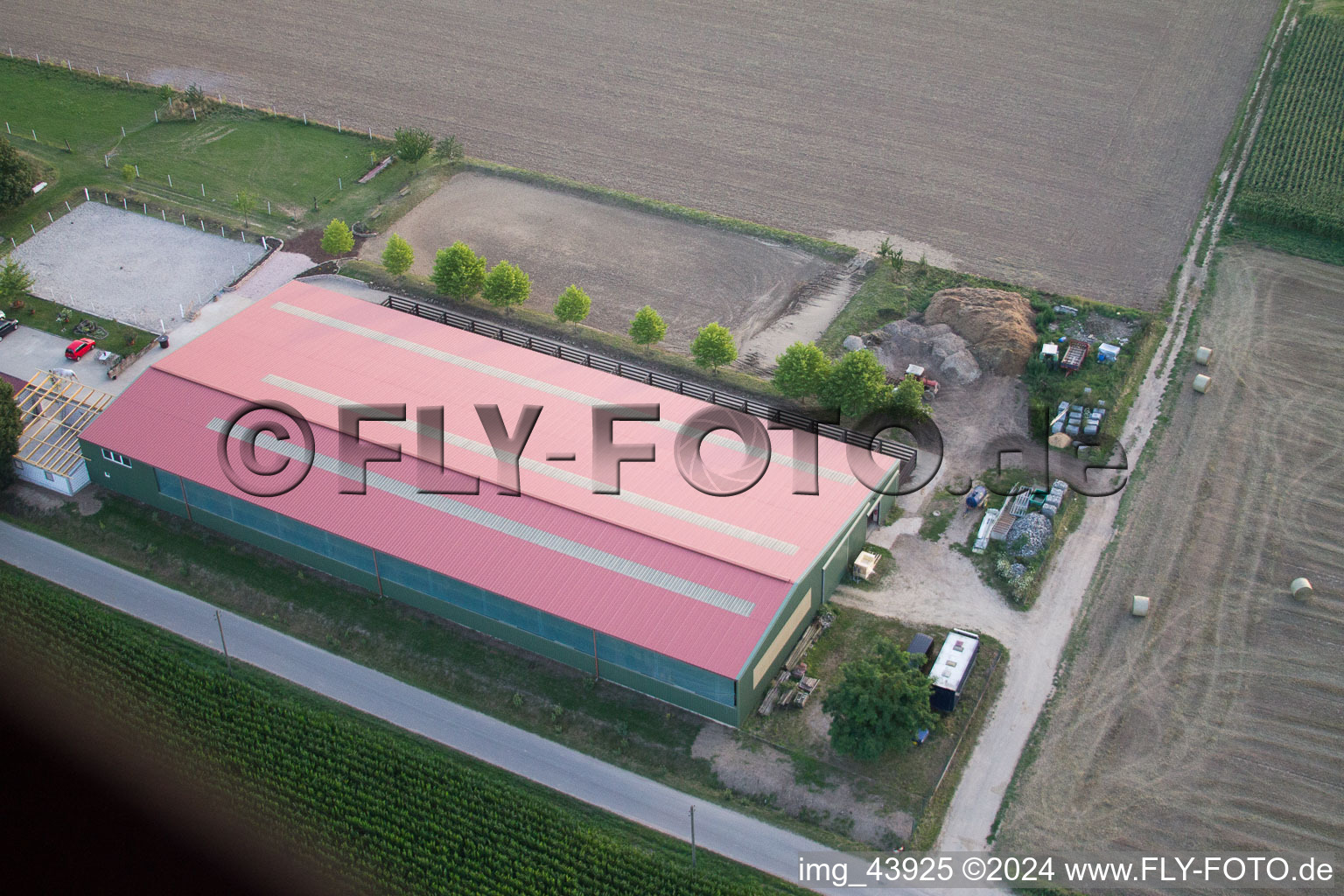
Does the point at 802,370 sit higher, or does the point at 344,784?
the point at 802,370

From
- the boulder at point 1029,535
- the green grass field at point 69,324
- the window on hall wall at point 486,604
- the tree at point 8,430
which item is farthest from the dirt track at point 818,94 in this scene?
the tree at point 8,430

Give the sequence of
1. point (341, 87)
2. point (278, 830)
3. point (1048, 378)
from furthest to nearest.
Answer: point (341, 87)
point (1048, 378)
point (278, 830)

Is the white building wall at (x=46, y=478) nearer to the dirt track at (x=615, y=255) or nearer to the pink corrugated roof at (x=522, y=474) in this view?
the pink corrugated roof at (x=522, y=474)

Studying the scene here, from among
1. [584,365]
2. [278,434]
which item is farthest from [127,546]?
[584,365]

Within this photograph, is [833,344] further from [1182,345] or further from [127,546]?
[127,546]

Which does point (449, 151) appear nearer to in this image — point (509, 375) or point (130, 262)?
point (130, 262)

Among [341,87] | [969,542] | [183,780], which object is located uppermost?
[341,87]

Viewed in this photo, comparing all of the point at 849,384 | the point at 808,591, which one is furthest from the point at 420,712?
the point at 849,384
